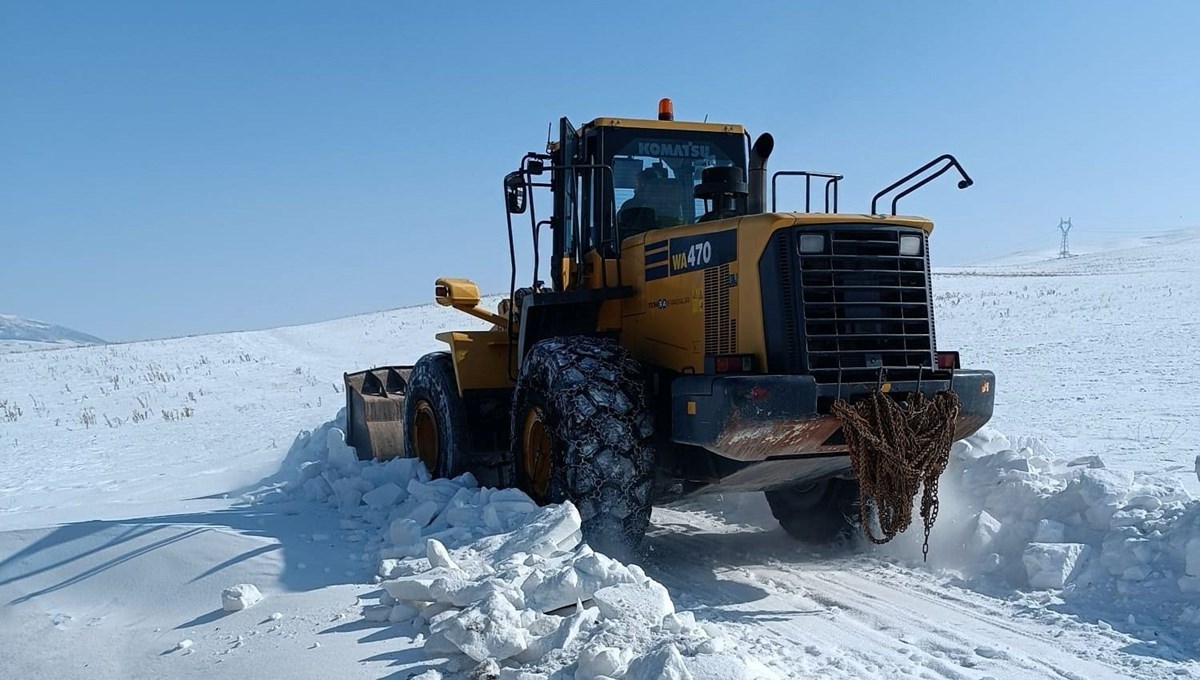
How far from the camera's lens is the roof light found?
23.6 feet

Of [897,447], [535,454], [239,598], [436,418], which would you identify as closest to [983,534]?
[897,447]

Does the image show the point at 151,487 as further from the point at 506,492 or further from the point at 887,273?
the point at 887,273

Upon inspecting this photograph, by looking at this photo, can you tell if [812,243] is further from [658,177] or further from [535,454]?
[535,454]

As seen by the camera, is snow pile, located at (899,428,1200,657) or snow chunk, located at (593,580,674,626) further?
snow pile, located at (899,428,1200,657)

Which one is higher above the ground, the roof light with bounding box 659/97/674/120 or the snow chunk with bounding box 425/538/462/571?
the roof light with bounding box 659/97/674/120

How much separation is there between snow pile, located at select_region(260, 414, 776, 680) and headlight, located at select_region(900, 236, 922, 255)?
2.42m

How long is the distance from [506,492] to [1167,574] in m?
3.65

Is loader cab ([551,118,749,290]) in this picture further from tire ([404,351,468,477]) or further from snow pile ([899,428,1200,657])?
snow pile ([899,428,1200,657])

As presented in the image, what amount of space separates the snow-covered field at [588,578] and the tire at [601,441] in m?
0.37

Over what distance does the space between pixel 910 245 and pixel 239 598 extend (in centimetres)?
406

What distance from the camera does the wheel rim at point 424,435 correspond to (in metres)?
8.22

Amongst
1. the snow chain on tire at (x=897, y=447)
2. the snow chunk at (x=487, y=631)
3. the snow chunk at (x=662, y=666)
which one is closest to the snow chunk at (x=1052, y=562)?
the snow chain on tire at (x=897, y=447)

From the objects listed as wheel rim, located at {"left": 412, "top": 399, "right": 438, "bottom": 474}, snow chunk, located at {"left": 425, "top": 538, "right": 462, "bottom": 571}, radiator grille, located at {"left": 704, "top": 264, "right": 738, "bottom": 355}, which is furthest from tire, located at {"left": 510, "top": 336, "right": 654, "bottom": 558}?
wheel rim, located at {"left": 412, "top": 399, "right": 438, "bottom": 474}

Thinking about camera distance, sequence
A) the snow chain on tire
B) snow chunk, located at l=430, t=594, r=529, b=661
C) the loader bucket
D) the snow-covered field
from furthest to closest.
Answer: the loader bucket → the snow chain on tire → the snow-covered field → snow chunk, located at l=430, t=594, r=529, b=661
